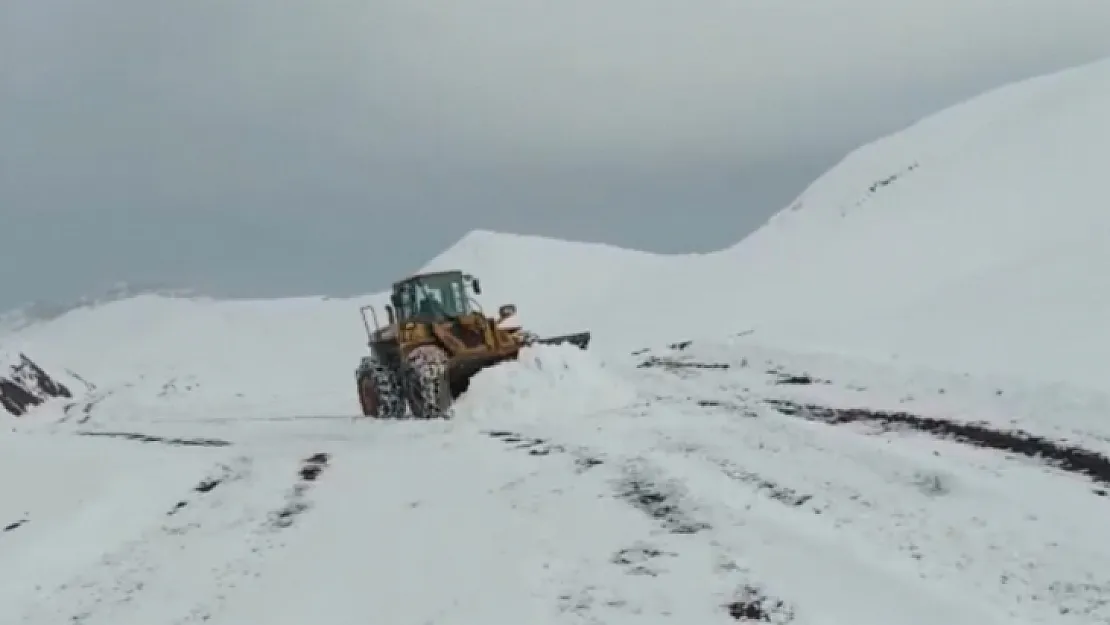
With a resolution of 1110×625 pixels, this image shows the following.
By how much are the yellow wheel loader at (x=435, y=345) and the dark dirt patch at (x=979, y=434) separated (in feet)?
17.0

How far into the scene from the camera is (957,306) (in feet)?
78.8

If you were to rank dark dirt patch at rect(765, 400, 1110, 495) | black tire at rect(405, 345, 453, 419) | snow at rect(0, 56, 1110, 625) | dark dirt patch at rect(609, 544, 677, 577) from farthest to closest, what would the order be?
black tire at rect(405, 345, 453, 419) < dark dirt patch at rect(765, 400, 1110, 495) < dark dirt patch at rect(609, 544, 677, 577) < snow at rect(0, 56, 1110, 625)

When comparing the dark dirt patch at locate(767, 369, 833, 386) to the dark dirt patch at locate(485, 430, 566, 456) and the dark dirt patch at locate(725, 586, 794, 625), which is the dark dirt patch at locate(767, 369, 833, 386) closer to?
the dark dirt patch at locate(485, 430, 566, 456)

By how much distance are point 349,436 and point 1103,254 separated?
16.9m

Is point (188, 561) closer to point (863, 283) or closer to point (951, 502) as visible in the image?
point (951, 502)

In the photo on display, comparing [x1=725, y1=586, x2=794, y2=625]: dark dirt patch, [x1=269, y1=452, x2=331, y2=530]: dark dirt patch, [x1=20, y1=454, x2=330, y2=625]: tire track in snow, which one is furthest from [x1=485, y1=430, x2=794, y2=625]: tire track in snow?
[x1=20, y1=454, x2=330, y2=625]: tire track in snow

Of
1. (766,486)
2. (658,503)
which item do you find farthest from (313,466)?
(766,486)

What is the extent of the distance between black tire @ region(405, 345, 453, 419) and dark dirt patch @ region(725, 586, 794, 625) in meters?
10.9

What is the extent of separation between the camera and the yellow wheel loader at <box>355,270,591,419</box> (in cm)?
1784

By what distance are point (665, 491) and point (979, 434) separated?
398 centimetres

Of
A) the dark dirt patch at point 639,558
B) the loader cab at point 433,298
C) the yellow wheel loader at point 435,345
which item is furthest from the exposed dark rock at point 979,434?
the loader cab at point 433,298

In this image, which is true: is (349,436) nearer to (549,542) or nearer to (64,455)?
(64,455)

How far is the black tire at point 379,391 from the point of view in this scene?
20141 millimetres

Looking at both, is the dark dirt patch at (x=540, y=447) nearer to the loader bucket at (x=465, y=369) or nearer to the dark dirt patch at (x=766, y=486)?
the dark dirt patch at (x=766, y=486)
